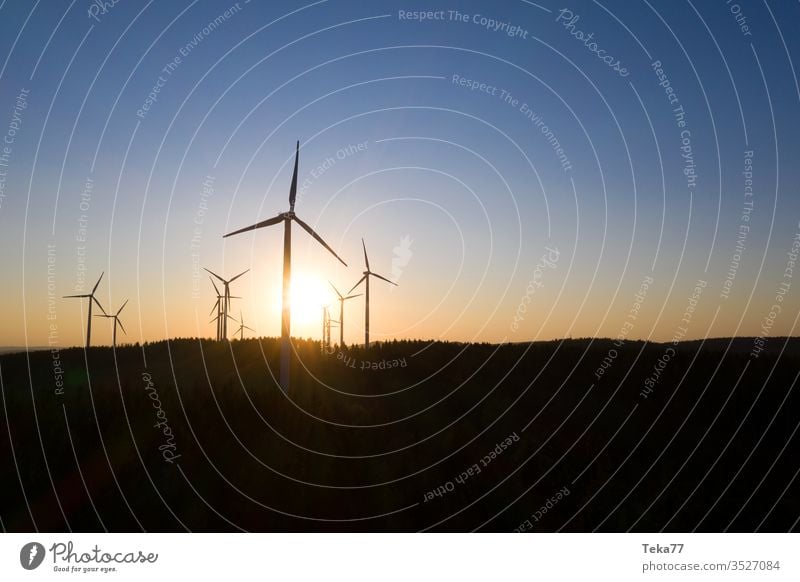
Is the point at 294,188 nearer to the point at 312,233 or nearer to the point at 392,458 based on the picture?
the point at 312,233

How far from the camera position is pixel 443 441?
20078 millimetres

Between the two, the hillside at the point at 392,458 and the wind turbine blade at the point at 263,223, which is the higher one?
the wind turbine blade at the point at 263,223

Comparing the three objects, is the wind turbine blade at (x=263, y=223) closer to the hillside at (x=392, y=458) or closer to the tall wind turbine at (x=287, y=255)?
the tall wind turbine at (x=287, y=255)

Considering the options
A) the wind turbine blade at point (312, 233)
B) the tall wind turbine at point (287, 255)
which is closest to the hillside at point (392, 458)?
the tall wind turbine at point (287, 255)

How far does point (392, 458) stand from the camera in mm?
18141

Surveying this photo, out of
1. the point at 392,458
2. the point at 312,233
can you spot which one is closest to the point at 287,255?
the point at 312,233

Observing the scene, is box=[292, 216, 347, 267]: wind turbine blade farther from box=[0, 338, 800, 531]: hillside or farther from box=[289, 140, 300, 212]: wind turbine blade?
box=[0, 338, 800, 531]: hillside

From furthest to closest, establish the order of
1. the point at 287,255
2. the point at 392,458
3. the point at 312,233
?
the point at 312,233, the point at 287,255, the point at 392,458

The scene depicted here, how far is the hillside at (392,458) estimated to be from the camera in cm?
1481

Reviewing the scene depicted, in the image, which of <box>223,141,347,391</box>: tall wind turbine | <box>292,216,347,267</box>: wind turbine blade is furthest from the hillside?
<box>292,216,347,267</box>: wind turbine blade

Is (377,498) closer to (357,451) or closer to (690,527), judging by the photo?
(357,451)
